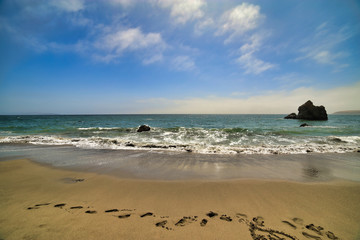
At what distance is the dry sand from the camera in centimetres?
268

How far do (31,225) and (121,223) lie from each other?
1.73 metres

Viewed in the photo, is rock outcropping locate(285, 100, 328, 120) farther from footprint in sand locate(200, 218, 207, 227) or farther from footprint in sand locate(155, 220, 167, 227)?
footprint in sand locate(155, 220, 167, 227)

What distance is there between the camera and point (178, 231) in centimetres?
268

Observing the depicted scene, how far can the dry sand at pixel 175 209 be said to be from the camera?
8.80ft

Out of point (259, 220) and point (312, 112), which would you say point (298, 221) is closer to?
point (259, 220)

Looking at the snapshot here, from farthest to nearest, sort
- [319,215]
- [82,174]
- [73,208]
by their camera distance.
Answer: [82,174]
[73,208]
[319,215]

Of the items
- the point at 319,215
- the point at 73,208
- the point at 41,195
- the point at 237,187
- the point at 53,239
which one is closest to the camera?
the point at 53,239

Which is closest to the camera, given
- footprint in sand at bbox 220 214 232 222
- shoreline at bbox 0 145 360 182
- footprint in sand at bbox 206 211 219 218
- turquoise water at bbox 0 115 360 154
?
footprint in sand at bbox 220 214 232 222

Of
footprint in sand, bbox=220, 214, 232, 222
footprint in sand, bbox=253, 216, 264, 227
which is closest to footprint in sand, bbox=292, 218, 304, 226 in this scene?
footprint in sand, bbox=253, 216, 264, 227

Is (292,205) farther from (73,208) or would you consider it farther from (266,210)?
(73,208)

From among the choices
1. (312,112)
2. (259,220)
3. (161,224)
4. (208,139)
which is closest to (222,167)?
(259,220)

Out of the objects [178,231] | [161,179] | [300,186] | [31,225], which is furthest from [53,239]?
[300,186]

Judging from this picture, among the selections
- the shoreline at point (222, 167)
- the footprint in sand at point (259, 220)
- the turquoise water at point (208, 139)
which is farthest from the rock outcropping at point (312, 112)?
the footprint in sand at point (259, 220)

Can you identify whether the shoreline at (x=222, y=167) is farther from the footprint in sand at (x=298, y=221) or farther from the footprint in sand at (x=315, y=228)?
the footprint in sand at (x=315, y=228)
